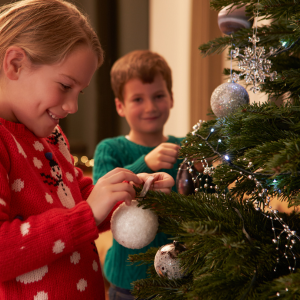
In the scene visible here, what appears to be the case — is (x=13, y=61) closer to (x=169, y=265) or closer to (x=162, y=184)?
(x=162, y=184)

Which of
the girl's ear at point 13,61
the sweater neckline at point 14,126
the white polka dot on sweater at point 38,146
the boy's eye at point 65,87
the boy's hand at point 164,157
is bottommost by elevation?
the boy's hand at point 164,157

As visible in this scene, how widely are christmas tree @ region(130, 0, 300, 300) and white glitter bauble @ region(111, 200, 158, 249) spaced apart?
16 mm

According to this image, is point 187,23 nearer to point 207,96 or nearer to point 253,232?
point 207,96

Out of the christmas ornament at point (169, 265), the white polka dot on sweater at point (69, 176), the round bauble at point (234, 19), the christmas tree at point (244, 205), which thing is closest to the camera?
the christmas tree at point (244, 205)

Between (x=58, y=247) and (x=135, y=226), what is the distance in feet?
0.43

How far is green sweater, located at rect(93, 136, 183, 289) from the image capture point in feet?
3.42

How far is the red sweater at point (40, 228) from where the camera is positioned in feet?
1.62

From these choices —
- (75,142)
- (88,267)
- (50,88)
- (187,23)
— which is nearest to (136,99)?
(50,88)

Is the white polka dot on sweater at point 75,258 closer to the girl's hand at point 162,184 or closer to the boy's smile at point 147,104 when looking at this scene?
the girl's hand at point 162,184

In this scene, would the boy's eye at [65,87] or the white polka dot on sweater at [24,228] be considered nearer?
the white polka dot on sweater at [24,228]

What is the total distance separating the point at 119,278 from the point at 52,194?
0.57 meters

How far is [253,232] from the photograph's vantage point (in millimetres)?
446

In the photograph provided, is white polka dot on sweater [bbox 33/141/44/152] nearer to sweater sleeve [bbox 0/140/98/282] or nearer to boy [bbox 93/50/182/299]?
sweater sleeve [bbox 0/140/98/282]

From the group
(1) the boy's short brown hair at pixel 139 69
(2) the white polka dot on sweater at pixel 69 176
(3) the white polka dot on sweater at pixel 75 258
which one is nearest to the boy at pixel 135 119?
(1) the boy's short brown hair at pixel 139 69
